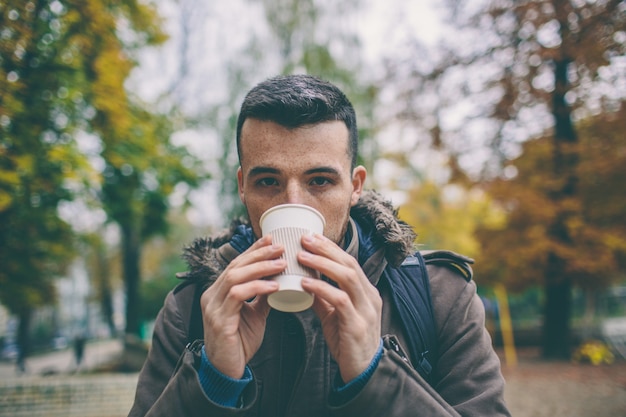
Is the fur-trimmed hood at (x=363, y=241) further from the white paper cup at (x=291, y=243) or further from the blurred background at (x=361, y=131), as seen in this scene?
the blurred background at (x=361, y=131)

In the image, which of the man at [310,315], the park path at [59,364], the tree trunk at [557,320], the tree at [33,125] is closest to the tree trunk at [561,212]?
the tree trunk at [557,320]

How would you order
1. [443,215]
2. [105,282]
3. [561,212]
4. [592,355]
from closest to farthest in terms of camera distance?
[561,212], [592,355], [443,215], [105,282]

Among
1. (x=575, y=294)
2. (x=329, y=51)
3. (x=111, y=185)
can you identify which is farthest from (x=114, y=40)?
(x=575, y=294)

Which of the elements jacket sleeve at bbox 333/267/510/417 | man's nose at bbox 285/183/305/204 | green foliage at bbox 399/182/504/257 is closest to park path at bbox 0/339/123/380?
man's nose at bbox 285/183/305/204

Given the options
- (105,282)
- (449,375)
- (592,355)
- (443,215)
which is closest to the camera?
(449,375)

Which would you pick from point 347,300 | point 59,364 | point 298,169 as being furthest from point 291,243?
point 59,364

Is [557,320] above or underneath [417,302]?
underneath

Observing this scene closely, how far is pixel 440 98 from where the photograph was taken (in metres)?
14.0

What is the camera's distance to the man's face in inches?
65.7

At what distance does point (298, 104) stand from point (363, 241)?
0.62 metres

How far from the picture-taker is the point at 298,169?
166 centimetres

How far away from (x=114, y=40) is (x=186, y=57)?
9216mm

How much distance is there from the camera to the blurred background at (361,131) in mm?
7777

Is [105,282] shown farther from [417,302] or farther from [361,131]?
[417,302]
